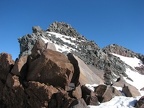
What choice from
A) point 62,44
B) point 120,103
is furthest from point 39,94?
point 62,44

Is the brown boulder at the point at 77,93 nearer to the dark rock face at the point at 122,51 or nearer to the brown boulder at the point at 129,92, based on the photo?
the brown boulder at the point at 129,92

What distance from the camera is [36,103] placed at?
2580cm

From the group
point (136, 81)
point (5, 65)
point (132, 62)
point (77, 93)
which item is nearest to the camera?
point (77, 93)

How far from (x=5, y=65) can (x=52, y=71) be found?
679 cm

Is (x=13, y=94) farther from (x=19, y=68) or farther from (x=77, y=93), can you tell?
(x=77, y=93)

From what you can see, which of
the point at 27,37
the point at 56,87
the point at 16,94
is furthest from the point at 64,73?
the point at 27,37

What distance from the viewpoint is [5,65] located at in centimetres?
3095

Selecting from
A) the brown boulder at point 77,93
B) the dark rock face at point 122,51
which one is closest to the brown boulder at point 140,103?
the brown boulder at point 77,93

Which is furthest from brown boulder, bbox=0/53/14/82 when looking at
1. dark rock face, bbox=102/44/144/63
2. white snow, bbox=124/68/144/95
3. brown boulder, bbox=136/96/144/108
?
dark rock face, bbox=102/44/144/63

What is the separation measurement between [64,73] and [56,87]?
1567 mm

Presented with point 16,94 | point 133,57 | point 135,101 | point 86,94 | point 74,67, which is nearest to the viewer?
point 135,101

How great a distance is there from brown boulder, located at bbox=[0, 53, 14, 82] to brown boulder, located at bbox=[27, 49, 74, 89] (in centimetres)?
361

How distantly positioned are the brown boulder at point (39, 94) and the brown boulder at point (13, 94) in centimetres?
91

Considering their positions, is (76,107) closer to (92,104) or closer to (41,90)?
(92,104)
